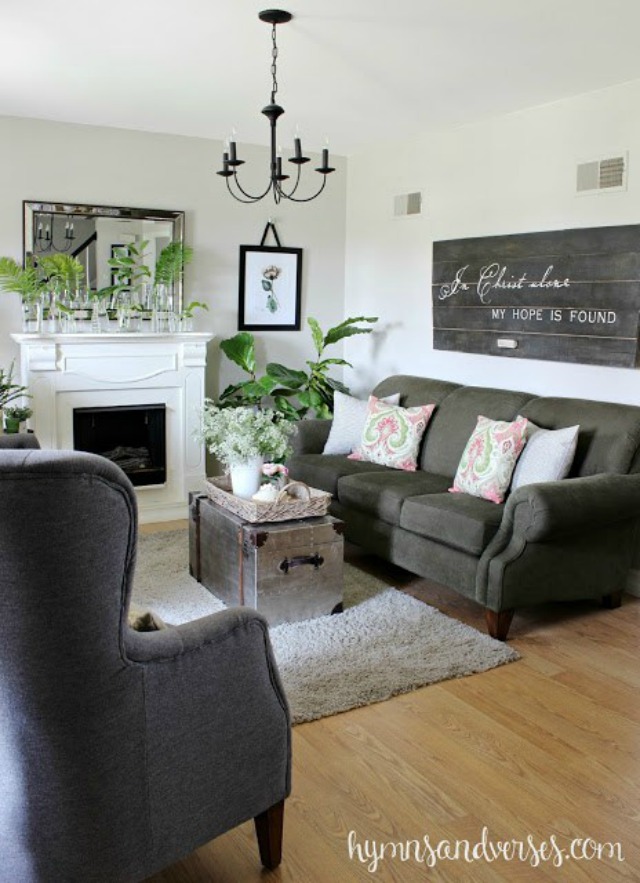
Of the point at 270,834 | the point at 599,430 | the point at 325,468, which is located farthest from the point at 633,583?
the point at 270,834

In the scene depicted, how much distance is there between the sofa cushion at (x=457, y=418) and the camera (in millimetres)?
4652

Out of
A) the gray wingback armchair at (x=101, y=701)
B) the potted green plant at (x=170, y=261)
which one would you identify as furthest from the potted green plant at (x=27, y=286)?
the gray wingback armchair at (x=101, y=701)

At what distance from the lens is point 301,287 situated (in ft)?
20.8

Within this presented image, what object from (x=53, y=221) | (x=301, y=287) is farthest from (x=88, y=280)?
(x=301, y=287)

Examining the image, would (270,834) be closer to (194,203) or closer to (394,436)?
(394,436)

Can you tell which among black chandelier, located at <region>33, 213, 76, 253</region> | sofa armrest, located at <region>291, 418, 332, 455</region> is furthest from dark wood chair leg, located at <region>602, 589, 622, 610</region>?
black chandelier, located at <region>33, 213, 76, 253</region>

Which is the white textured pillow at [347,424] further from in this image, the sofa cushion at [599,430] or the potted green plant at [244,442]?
the potted green plant at [244,442]

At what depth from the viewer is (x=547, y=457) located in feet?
13.1

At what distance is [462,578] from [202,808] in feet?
6.93

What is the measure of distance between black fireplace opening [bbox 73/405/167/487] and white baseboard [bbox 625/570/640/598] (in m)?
2.95

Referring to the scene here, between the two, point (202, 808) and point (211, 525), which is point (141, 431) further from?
point (202, 808)

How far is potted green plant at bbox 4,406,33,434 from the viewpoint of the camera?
4.88 m

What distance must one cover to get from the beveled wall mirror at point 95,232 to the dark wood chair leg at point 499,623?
3.13 metres

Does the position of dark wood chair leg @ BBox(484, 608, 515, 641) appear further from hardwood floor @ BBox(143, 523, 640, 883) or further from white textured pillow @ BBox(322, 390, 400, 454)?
white textured pillow @ BBox(322, 390, 400, 454)
